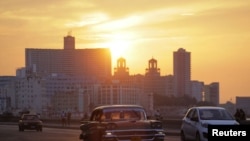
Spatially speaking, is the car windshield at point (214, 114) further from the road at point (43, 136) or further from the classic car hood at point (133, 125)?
the road at point (43, 136)

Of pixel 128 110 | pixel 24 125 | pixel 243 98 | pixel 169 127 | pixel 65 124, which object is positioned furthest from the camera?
pixel 243 98

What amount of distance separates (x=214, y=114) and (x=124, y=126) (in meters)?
6.61

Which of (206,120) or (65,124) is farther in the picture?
(65,124)

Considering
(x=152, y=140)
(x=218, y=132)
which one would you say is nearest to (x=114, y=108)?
(x=152, y=140)

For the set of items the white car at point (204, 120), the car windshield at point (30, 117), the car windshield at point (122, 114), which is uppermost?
the car windshield at point (122, 114)

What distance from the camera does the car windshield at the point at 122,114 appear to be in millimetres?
24672

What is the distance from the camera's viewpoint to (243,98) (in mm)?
118188

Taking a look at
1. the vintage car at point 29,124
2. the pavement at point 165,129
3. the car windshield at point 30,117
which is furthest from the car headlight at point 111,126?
the car windshield at point 30,117

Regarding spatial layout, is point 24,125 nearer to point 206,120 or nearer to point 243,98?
point 206,120

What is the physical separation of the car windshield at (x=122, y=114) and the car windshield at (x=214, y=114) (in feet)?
15.8

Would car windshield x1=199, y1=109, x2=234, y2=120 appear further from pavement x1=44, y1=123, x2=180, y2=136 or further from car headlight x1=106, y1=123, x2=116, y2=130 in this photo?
pavement x1=44, y1=123, x2=180, y2=136

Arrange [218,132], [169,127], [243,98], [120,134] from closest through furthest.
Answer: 1. [218,132]
2. [120,134]
3. [169,127]
4. [243,98]

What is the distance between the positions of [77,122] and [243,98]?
1690 inches

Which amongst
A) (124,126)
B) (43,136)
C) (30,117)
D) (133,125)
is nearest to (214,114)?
(133,125)
